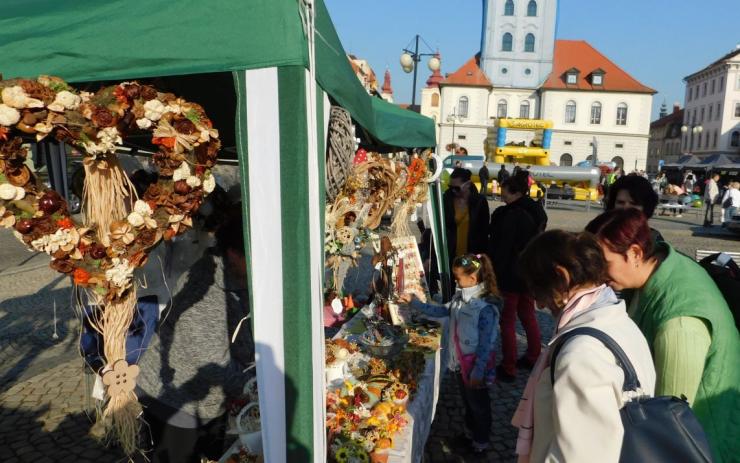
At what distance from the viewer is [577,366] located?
131 cm

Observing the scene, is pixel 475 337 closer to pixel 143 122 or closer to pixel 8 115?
pixel 143 122

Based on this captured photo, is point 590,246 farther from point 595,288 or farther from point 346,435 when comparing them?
point 346,435

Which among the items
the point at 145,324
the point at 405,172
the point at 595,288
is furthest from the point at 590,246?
the point at 405,172

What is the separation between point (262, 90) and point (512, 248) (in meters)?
3.12

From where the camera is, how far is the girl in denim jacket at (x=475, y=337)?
3.03 metres

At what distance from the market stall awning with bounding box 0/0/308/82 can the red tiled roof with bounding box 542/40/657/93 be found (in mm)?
46708

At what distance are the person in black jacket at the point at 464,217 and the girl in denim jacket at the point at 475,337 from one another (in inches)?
85.0

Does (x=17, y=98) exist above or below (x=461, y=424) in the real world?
above

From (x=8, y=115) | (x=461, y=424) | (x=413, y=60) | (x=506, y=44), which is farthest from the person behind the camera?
(x=506, y=44)

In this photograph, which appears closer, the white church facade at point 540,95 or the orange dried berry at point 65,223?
the orange dried berry at point 65,223

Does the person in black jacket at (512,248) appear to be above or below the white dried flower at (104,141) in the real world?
below

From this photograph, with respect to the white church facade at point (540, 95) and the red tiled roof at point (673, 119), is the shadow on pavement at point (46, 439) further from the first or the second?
the red tiled roof at point (673, 119)

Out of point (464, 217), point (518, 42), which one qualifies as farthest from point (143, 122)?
point (518, 42)

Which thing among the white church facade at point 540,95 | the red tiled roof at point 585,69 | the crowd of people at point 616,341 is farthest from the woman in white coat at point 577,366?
the red tiled roof at point 585,69
